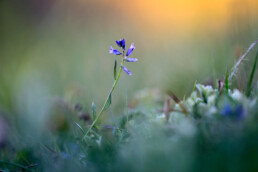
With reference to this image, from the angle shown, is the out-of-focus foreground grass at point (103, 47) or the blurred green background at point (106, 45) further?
the blurred green background at point (106, 45)

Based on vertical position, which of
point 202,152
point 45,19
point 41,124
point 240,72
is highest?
point 45,19

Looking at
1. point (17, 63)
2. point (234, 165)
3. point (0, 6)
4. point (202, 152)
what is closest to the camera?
point (234, 165)

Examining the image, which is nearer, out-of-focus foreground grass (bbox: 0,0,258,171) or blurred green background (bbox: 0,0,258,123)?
out-of-focus foreground grass (bbox: 0,0,258,171)

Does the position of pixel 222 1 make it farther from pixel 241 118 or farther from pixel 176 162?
pixel 176 162

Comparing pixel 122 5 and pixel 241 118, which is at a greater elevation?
pixel 122 5

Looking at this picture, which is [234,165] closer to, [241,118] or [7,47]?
[241,118]

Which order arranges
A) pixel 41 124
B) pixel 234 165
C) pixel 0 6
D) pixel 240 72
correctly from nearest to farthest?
1. pixel 234 165
2. pixel 240 72
3. pixel 41 124
4. pixel 0 6

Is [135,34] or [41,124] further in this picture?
[135,34]

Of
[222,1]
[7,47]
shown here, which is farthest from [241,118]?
[7,47]
